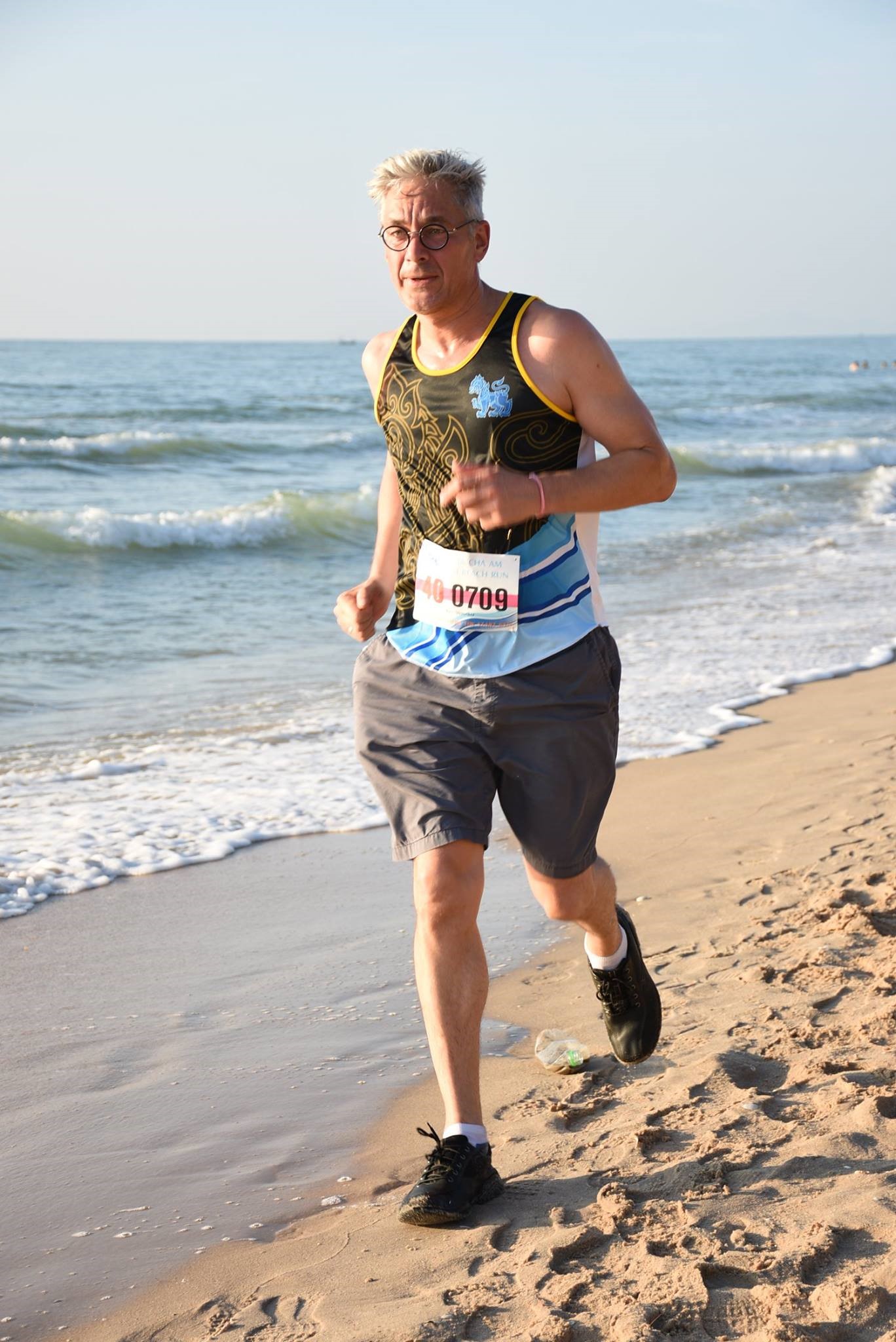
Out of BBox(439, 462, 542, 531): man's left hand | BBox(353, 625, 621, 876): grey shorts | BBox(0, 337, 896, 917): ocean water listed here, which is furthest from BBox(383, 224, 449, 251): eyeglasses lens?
BBox(0, 337, 896, 917): ocean water

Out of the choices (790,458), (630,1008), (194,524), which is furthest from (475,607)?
(790,458)

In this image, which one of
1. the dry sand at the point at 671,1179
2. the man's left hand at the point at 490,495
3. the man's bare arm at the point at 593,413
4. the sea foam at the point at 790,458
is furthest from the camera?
the sea foam at the point at 790,458

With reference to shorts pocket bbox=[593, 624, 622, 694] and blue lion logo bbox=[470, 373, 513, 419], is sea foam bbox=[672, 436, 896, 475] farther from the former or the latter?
blue lion logo bbox=[470, 373, 513, 419]

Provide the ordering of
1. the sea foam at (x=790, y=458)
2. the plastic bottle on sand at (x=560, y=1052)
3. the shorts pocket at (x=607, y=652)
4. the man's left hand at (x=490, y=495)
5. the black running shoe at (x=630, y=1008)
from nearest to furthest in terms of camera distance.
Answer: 1. the man's left hand at (x=490, y=495)
2. the shorts pocket at (x=607, y=652)
3. the black running shoe at (x=630, y=1008)
4. the plastic bottle on sand at (x=560, y=1052)
5. the sea foam at (x=790, y=458)

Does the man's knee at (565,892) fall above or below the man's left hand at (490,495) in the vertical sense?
below

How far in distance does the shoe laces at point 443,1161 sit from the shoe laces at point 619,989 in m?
0.66

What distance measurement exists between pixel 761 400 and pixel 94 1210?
39.9 meters

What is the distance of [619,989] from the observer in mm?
3127

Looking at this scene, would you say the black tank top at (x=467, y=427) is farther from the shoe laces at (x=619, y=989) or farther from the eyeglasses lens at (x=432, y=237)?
the shoe laces at (x=619, y=989)

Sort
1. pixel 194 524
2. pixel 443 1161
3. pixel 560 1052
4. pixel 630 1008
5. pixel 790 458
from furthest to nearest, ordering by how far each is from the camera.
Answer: pixel 790 458 → pixel 194 524 → pixel 560 1052 → pixel 630 1008 → pixel 443 1161

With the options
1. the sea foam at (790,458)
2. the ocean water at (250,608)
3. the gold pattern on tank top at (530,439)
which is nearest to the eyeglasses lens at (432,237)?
the gold pattern on tank top at (530,439)

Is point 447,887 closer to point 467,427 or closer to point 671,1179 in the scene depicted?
point 671,1179

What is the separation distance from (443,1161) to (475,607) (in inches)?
42.2

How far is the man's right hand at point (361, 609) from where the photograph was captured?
293 cm
